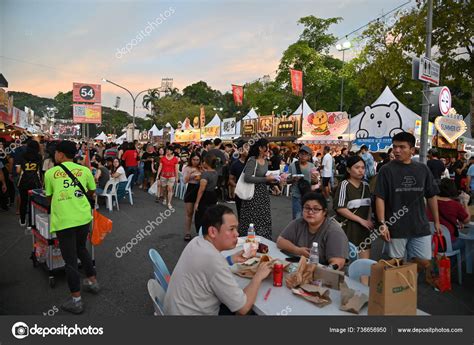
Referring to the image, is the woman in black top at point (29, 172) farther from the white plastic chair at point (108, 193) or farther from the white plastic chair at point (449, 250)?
the white plastic chair at point (449, 250)

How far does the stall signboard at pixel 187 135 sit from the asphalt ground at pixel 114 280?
23.9m

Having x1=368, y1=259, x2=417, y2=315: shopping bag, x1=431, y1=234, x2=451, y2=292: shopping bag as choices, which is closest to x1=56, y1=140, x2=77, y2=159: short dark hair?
x1=368, y1=259, x2=417, y2=315: shopping bag

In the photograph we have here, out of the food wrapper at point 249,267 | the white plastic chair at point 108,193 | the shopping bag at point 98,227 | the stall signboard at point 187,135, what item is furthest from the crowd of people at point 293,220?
the stall signboard at point 187,135

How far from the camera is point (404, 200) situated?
328cm

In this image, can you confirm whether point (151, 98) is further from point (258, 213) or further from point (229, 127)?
point (258, 213)

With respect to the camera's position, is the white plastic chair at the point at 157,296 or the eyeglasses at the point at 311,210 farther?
the eyeglasses at the point at 311,210

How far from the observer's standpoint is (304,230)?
118 inches

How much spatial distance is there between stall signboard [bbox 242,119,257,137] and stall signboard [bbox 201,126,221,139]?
3000 millimetres

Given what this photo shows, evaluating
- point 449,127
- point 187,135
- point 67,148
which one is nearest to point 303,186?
point 67,148

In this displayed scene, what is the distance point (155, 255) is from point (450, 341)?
2.68 m

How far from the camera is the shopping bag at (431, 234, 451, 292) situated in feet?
12.6

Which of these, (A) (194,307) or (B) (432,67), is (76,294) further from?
(B) (432,67)

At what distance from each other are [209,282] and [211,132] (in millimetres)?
26077

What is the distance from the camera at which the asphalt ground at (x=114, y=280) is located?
3428mm
